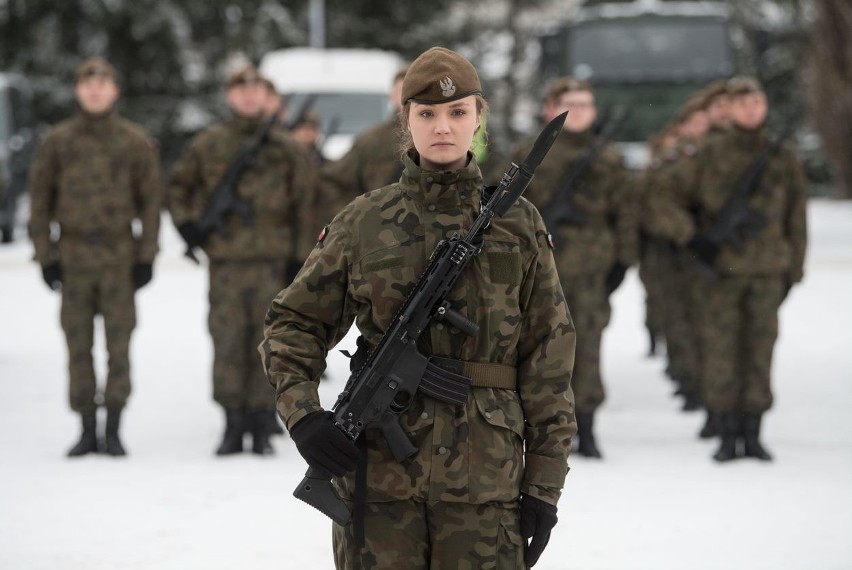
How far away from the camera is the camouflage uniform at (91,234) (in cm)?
743

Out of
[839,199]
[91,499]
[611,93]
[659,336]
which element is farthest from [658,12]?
[91,499]

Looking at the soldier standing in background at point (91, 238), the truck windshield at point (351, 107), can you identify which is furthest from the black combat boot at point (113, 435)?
the truck windshield at point (351, 107)

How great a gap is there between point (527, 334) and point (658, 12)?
52.3 feet

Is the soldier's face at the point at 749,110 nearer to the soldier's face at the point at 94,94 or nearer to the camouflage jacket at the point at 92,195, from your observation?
the camouflage jacket at the point at 92,195

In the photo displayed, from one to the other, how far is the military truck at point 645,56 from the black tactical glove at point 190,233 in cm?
1105

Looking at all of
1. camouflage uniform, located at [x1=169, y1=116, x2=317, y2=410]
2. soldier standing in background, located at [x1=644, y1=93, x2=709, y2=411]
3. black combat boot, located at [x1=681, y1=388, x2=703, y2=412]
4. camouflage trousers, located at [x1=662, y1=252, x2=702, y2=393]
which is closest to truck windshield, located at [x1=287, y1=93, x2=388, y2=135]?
soldier standing in background, located at [x1=644, y1=93, x2=709, y2=411]

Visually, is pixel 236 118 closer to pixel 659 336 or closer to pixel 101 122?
pixel 101 122

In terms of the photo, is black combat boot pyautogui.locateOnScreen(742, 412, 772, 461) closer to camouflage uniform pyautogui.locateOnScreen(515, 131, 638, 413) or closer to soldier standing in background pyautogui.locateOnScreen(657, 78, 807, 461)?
soldier standing in background pyautogui.locateOnScreen(657, 78, 807, 461)

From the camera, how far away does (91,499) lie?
652 centimetres

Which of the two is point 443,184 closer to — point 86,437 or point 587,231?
point 587,231

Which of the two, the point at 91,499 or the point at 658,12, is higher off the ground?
the point at 658,12

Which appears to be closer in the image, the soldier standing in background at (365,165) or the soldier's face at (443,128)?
the soldier's face at (443,128)

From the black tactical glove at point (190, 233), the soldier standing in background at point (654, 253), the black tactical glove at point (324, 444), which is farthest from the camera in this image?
the soldier standing in background at point (654, 253)

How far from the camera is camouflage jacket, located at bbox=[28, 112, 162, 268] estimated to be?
7.43m
